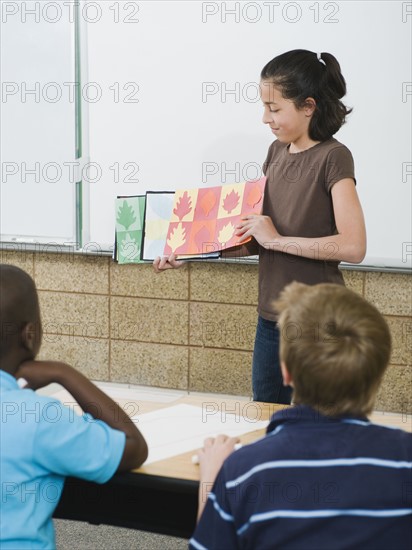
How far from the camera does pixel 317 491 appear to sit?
117 cm

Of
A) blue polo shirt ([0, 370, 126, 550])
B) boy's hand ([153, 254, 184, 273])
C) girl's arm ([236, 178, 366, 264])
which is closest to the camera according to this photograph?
blue polo shirt ([0, 370, 126, 550])

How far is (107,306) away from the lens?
13.7 feet

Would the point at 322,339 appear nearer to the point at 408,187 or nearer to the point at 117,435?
the point at 117,435

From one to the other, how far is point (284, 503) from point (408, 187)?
100 inches

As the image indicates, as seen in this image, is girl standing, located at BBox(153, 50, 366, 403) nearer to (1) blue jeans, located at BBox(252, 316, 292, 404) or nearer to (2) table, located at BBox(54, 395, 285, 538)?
(1) blue jeans, located at BBox(252, 316, 292, 404)

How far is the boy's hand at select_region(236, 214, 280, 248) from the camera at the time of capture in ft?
7.14

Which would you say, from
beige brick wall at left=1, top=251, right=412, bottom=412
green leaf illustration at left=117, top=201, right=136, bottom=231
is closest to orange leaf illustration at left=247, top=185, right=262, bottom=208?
green leaf illustration at left=117, top=201, right=136, bottom=231

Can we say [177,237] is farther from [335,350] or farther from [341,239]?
[335,350]

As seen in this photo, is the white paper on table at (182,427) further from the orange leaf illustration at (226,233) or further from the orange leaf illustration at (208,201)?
the orange leaf illustration at (208,201)

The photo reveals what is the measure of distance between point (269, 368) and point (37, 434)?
0.96 metres

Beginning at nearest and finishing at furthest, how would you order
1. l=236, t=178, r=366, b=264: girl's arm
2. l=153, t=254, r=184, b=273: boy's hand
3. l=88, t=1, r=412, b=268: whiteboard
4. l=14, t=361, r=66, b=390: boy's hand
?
l=14, t=361, r=66, b=390: boy's hand → l=236, t=178, r=366, b=264: girl's arm → l=153, t=254, r=184, b=273: boy's hand → l=88, t=1, r=412, b=268: whiteboard

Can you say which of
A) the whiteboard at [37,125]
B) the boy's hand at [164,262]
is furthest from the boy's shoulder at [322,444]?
the whiteboard at [37,125]

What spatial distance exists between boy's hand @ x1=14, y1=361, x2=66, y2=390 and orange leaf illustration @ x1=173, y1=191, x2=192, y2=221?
0.98 m

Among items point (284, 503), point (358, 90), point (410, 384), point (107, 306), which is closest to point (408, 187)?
point (358, 90)
